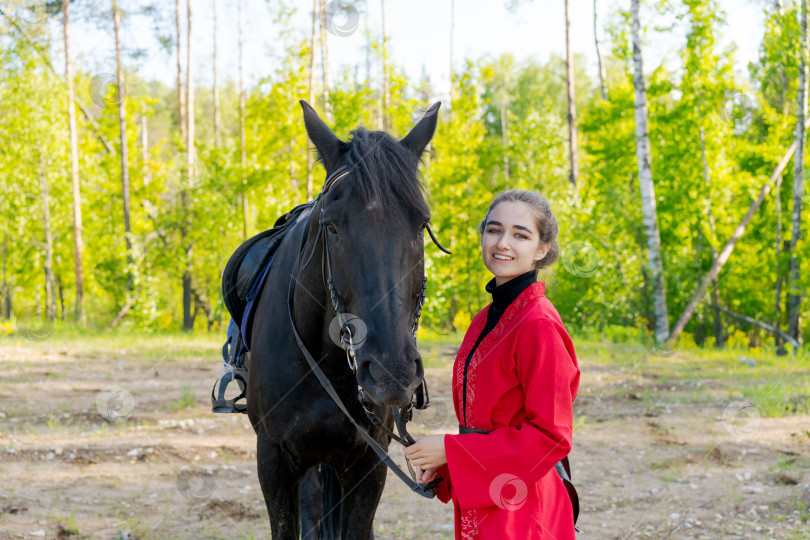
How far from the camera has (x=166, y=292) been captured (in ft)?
72.9

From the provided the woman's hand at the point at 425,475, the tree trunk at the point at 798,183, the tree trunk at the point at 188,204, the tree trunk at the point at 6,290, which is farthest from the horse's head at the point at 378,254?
the tree trunk at the point at 6,290

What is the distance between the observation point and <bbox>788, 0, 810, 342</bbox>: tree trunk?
37.1 feet

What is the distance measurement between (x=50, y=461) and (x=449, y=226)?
9227 mm

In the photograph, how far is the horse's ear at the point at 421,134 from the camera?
2688mm

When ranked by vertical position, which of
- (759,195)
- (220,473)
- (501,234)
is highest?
(759,195)

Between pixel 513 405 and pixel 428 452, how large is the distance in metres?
0.32

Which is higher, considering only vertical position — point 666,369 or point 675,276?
point 675,276

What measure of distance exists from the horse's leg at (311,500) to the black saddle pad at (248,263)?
1.25 metres

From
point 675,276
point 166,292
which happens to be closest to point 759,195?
point 675,276

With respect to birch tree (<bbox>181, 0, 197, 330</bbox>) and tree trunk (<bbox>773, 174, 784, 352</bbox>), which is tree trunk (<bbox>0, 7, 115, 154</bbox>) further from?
tree trunk (<bbox>773, 174, 784, 352</bbox>)

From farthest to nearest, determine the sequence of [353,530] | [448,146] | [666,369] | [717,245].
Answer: [448,146] < [717,245] < [666,369] < [353,530]

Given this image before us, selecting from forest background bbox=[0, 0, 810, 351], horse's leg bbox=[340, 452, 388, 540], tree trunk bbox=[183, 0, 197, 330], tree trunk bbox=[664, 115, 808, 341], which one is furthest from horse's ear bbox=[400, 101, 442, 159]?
tree trunk bbox=[183, 0, 197, 330]

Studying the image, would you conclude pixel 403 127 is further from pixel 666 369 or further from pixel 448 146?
pixel 666 369

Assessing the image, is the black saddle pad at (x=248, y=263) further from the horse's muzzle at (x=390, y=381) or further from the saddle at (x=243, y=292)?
the horse's muzzle at (x=390, y=381)
